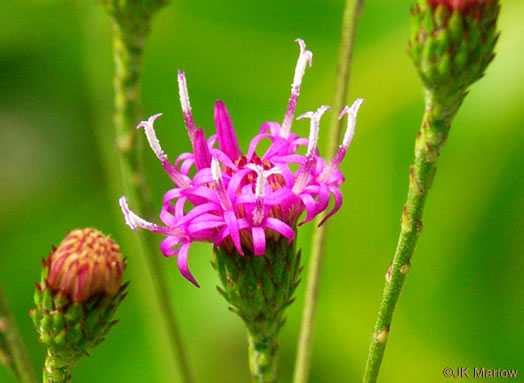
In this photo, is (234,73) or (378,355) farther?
(234,73)

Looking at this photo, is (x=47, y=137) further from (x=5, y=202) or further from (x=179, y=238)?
(x=179, y=238)

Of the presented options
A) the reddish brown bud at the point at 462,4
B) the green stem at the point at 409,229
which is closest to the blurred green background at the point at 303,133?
the green stem at the point at 409,229

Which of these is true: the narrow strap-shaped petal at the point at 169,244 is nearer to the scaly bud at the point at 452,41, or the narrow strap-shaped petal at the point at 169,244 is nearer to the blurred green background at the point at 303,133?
the scaly bud at the point at 452,41

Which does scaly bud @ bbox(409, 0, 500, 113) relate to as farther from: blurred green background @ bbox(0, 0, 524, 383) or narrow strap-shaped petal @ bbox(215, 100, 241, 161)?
blurred green background @ bbox(0, 0, 524, 383)

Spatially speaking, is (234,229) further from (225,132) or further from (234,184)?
(225,132)

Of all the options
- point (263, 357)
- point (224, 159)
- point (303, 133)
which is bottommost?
point (263, 357)

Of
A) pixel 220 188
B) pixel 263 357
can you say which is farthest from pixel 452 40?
pixel 263 357

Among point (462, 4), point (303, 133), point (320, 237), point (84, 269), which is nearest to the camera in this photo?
point (462, 4)

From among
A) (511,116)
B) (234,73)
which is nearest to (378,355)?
(511,116)
